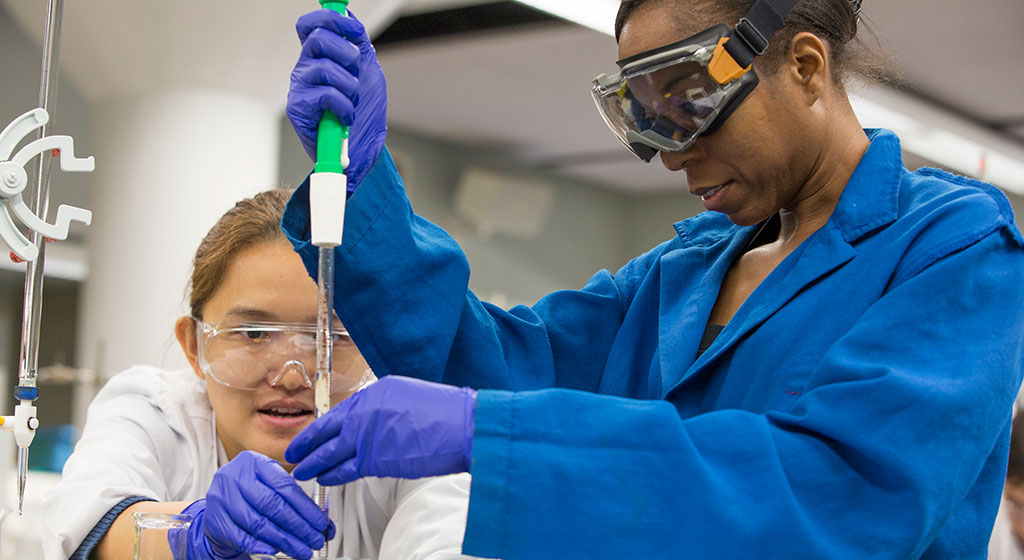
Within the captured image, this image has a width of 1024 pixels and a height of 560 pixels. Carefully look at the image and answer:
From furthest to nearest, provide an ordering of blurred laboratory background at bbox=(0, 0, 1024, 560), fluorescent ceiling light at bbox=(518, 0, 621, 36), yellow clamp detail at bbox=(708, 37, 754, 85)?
fluorescent ceiling light at bbox=(518, 0, 621, 36) → blurred laboratory background at bbox=(0, 0, 1024, 560) → yellow clamp detail at bbox=(708, 37, 754, 85)

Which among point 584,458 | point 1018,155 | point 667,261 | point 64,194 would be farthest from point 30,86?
point 1018,155

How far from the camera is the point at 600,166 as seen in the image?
807 centimetres

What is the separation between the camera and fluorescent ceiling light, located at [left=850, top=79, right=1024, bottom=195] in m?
5.44

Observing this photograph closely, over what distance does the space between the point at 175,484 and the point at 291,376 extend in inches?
13.2

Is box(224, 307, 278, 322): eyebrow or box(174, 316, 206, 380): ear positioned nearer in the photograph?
box(224, 307, 278, 322): eyebrow

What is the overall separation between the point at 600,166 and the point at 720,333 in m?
6.92

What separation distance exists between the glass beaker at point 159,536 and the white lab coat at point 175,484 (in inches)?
12.7

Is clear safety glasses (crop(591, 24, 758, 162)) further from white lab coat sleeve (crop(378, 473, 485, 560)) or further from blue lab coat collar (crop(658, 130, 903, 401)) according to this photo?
white lab coat sleeve (crop(378, 473, 485, 560))

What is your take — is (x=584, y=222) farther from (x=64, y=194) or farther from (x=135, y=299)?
(x=135, y=299)

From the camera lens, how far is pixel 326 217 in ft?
3.34

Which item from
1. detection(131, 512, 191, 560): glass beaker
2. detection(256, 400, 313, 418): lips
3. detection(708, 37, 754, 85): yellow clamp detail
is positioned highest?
detection(708, 37, 754, 85): yellow clamp detail

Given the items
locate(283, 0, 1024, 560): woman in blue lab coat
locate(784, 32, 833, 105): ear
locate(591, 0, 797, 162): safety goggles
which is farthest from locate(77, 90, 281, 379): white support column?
locate(784, 32, 833, 105): ear

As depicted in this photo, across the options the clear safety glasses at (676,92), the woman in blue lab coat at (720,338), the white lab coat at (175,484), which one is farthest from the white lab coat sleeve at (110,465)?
the clear safety glasses at (676,92)

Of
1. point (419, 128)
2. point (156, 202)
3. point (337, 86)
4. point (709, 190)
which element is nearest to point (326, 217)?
point (337, 86)
